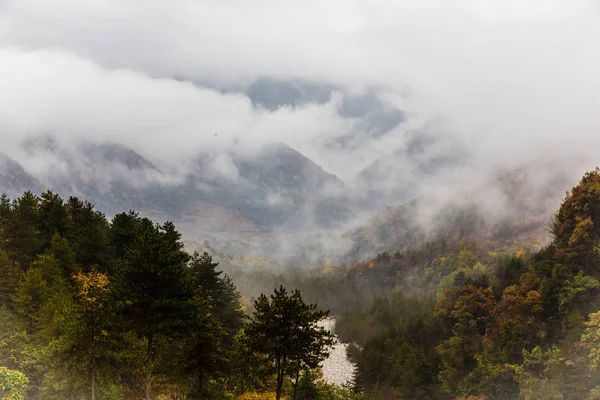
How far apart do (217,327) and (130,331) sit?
9.74m

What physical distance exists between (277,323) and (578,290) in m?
66.2

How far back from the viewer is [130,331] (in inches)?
1400

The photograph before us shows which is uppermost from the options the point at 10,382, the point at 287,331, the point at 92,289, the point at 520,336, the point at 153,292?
the point at 92,289

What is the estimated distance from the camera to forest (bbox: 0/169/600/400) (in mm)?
36938

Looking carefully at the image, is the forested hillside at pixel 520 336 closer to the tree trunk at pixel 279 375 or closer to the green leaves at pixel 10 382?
the tree trunk at pixel 279 375

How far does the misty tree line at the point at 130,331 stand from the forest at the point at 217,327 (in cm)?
15

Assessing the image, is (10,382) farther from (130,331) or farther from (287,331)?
(287,331)

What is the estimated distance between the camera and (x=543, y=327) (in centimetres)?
8481

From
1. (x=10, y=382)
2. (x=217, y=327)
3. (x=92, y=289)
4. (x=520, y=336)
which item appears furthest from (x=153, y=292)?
(x=520, y=336)

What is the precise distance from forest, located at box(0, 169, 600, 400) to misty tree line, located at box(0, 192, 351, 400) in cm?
15

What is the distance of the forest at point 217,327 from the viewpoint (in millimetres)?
36938

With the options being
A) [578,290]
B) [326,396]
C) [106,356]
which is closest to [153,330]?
[106,356]

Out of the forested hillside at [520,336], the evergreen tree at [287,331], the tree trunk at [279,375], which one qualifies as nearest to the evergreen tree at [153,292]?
the evergreen tree at [287,331]

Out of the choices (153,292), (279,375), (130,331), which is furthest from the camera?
(279,375)
